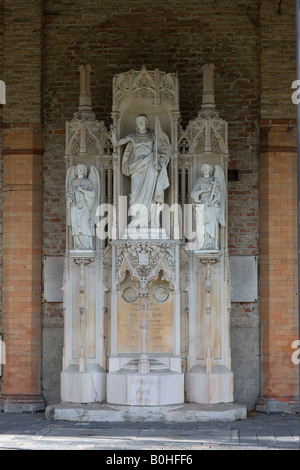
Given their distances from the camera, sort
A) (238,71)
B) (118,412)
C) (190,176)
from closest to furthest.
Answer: (118,412) < (190,176) < (238,71)

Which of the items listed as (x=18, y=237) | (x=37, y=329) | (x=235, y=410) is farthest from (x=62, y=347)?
(x=235, y=410)

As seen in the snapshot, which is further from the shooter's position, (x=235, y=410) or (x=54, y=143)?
(x=54, y=143)

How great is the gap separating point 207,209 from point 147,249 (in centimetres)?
107

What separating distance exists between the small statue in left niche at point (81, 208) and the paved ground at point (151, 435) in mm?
2651

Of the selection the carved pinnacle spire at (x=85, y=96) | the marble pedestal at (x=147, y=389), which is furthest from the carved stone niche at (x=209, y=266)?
the carved pinnacle spire at (x=85, y=96)

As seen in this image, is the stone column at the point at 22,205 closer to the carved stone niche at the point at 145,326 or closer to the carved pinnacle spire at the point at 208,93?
the carved stone niche at the point at 145,326

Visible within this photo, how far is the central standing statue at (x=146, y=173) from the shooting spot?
12.7m

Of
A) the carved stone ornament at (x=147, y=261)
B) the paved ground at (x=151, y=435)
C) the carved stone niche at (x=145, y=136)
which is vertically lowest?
the paved ground at (x=151, y=435)

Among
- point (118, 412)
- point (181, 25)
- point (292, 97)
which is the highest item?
point (181, 25)

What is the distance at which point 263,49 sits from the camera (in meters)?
13.6

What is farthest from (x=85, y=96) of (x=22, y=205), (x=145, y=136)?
(x=22, y=205)

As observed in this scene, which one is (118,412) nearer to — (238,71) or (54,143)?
(54,143)

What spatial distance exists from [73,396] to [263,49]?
5.98m

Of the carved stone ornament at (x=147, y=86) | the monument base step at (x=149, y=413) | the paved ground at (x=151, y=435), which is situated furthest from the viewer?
the carved stone ornament at (x=147, y=86)
